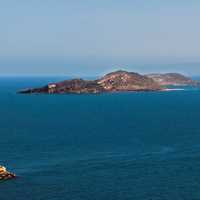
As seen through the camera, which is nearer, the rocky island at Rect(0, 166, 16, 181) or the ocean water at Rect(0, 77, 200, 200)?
the ocean water at Rect(0, 77, 200, 200)

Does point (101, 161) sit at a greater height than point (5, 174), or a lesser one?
lesser

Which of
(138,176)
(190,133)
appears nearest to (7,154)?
(138,176)

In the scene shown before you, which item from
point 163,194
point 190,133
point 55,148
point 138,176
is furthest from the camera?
point 190,133

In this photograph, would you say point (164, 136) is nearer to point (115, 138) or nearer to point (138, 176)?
point (115, 138)

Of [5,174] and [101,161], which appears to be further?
[101,161]

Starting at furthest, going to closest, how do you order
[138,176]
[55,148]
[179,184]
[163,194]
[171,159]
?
1. [55,148]
2. [171,159]
3. [138,176]
4. [179,184]
5. [163,194]

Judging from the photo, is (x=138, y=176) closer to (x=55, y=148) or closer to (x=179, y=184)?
(x=179, y=184)

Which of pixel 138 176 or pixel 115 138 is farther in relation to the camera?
pixel 115 138

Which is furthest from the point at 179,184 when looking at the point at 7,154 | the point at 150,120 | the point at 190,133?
the point at 150,120

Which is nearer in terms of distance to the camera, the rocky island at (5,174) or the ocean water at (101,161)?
the ocean water at (101,161)
